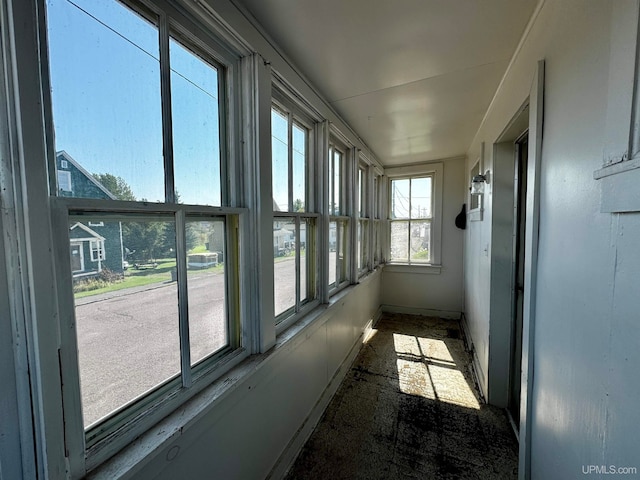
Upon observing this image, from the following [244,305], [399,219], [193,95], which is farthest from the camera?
[399,219]

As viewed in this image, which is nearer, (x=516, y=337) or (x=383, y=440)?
(x=383, y=440)

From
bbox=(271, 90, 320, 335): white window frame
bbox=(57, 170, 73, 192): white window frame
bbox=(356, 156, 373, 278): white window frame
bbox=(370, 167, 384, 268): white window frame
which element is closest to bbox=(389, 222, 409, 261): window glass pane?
bbox=(370, 167, 384, 268): white window frame

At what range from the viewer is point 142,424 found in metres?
0.84

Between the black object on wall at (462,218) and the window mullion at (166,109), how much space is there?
3.92 meters

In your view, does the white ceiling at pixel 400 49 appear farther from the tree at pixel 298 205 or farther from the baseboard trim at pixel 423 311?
the baseboard trim at pixel 423 311

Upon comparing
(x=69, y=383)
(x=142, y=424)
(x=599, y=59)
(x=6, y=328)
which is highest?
(x=599, y=59)

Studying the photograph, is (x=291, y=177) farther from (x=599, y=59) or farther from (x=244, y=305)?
(x=599, y=59)

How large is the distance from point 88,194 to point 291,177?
113cm

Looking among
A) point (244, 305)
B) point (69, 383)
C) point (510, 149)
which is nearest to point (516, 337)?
point (510, 149)

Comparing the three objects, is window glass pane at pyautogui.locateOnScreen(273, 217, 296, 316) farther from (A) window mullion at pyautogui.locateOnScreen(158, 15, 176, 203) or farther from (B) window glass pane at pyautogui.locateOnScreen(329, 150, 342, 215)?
(B) window glass pane at pyautogui.locateOnScreen(329, 150, 342, 215)

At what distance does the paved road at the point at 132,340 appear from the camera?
2.44ft

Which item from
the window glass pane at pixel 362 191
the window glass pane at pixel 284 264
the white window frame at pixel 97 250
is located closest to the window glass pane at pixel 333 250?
the window glass pane at pixel 284 264

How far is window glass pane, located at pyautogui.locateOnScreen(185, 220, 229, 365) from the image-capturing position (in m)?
1.05

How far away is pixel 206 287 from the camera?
3.71 ft
